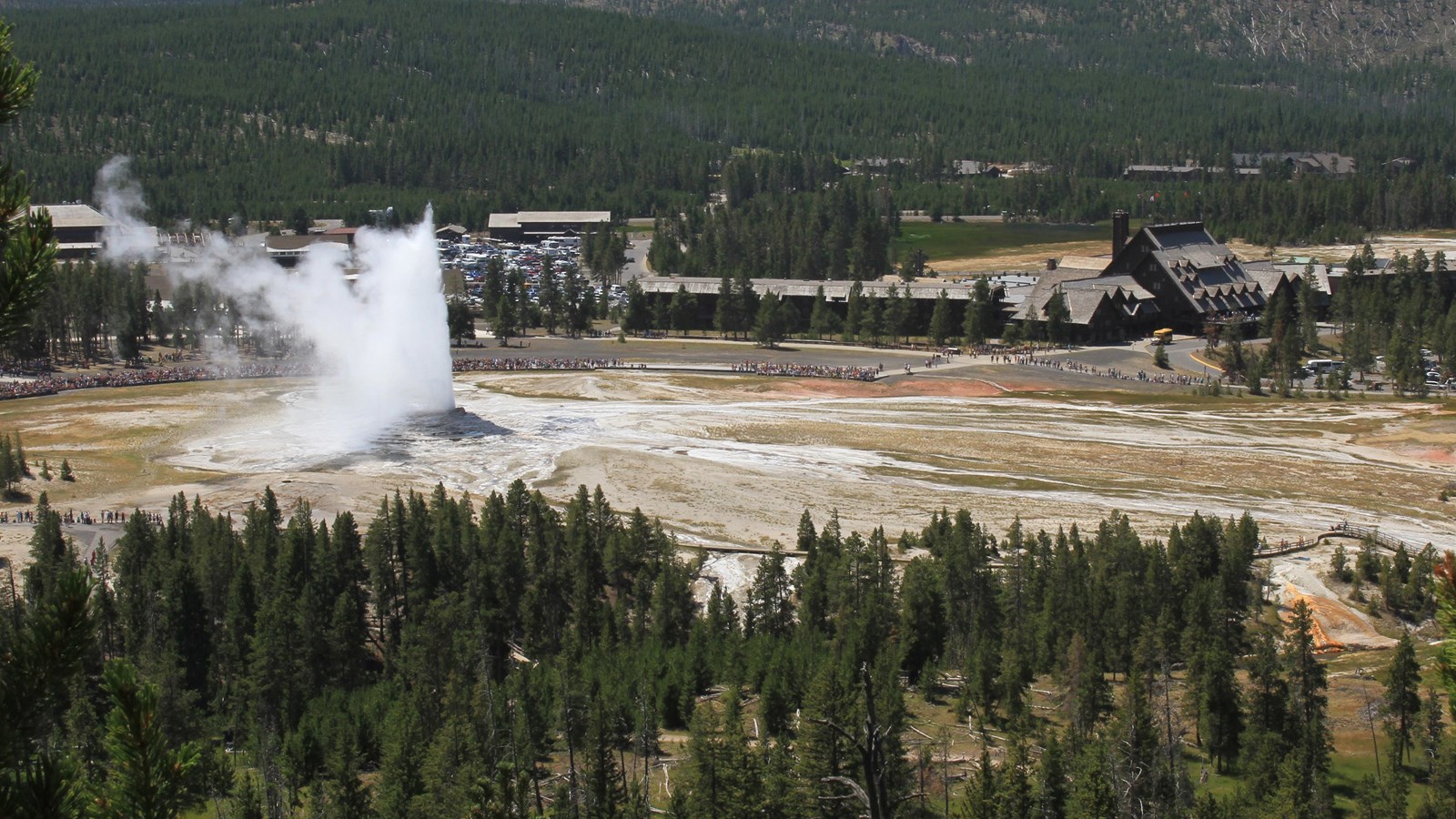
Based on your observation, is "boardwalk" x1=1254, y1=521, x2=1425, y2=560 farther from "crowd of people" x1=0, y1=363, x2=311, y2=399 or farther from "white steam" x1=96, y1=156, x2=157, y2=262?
"white steam" x1=96, y1=156, x2=157, y2=262

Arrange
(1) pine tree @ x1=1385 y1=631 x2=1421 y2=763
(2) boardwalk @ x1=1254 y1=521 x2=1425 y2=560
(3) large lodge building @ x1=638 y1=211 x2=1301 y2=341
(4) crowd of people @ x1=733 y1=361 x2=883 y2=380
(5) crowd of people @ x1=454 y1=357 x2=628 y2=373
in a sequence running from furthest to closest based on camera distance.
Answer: (3) large lodge building @ x1=638 y1=211 x2=1301 y2=341 → (5) crowd of people @ x1=454 y1=357 x2=628 y2=373 → (4) crowd of people @ x1=733 y1=361 x2=883 y2=380 → (2) boardwalk @ x1=1254 y1=521 x2=1425 y2=560 → (1) pine tree @ x1=1385 y1=631 x2=1421 y2=763

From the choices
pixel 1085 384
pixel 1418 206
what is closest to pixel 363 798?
pixel 1085 384

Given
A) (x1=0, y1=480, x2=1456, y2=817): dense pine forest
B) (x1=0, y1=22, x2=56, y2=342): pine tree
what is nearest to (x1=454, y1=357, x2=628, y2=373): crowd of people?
(x1=0, y1=480, x2=1456, y2=817): dense pine forest

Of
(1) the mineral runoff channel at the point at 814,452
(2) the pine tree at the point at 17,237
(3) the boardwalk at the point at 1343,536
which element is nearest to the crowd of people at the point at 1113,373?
(1) the mineral runoff channel at the point at 814,452

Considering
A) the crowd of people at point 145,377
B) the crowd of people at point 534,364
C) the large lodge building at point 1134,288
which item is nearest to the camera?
the crowd of people at point 145,377

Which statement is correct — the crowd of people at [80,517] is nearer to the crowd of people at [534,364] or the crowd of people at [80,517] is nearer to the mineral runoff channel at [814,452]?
the mineral runoff channel at [814,452]

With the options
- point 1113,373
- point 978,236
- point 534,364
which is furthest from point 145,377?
point 978,236

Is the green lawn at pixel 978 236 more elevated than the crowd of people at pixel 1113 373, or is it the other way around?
the green lawn at pixel 978 236

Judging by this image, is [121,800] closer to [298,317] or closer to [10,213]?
[10,213]
